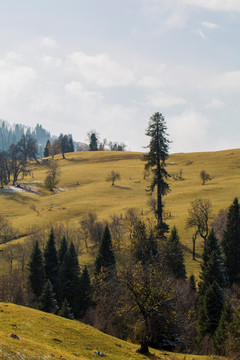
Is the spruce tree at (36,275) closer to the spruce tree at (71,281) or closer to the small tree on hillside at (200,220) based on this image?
the spruce tree at (71,281)

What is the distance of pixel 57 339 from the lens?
19.8 metres

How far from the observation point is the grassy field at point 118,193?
7844 centimetres

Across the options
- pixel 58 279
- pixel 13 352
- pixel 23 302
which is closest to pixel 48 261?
pixel 58 279

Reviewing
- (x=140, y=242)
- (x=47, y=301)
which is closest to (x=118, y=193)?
(x=47, y=301)

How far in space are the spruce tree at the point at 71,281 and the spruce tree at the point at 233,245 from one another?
24907mm

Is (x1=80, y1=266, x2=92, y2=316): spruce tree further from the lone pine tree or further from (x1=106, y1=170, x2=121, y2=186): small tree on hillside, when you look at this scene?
(x1=106, y1=170, x2=121, y2=186): small tree on hillside

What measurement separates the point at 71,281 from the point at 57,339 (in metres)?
29.3

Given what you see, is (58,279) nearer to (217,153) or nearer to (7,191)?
(7,191)

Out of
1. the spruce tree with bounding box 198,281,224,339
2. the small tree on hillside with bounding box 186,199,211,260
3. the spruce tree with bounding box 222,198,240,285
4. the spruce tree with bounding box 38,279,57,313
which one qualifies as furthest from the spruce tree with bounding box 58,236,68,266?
the spruce tree with bounding box 222,198,240,285

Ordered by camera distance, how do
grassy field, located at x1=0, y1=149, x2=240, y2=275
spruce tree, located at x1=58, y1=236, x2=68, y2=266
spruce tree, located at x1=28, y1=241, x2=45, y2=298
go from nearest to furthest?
1. spruce tree, located at x1=28, y1=241, x2=45, y2=298
2. spruce tree, located at x1=58, y1=236, x2=68, y2=266
3. grassy field, located at x1=0, y1=149, x2=240, y2=275

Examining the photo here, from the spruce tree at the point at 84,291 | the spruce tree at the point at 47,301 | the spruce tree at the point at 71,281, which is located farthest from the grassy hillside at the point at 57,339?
the spruce tree at the point at 71,281

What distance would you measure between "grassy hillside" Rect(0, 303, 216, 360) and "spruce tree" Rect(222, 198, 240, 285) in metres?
30.2

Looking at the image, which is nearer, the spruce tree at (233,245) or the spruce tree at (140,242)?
the spruce tree at (140,242)

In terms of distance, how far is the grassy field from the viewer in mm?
78438
